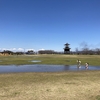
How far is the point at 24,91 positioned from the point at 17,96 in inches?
49.1

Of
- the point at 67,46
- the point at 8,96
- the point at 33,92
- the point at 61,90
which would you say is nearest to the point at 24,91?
the point at 33,92

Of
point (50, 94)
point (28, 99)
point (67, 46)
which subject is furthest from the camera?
point (67, 46)

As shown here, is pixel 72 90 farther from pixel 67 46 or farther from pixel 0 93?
pixel 67 46

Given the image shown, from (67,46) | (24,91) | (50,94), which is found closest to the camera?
(50,94)

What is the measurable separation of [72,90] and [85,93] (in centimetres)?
105

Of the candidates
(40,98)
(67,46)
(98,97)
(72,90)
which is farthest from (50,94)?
(67,46)

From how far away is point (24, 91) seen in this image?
11.7 meters

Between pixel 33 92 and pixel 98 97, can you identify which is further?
pixel 33 92

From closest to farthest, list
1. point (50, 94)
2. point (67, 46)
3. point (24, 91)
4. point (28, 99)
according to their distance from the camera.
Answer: point (28, 99) < point (50, 94) < point (24, 91) < point (67, 46)

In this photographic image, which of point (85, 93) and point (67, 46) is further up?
point (67, 46)

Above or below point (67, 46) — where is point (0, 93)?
below

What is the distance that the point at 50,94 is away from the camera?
432 inches

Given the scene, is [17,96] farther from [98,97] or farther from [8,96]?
[98,97]

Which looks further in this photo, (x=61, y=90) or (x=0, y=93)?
(x=61, y=90)
